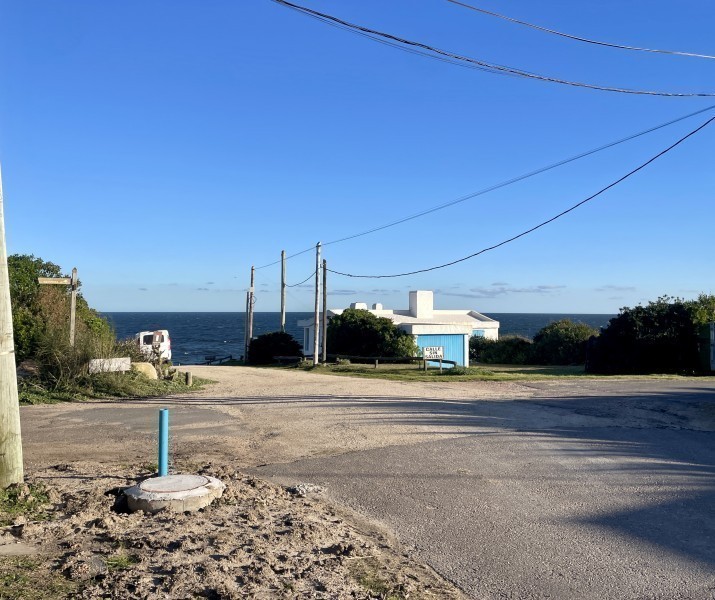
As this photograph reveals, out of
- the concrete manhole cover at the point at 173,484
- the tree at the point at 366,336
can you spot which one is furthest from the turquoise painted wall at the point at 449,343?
the concrete manhole cover at the point at 173,484

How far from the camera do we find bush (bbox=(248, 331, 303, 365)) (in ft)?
129

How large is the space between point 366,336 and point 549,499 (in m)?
32.5

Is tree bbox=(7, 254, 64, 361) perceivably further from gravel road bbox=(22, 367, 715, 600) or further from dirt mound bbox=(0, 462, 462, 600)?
dirt mound bbox=(0, 462, 462, 600)

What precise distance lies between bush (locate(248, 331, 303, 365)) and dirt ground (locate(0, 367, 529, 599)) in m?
25.9

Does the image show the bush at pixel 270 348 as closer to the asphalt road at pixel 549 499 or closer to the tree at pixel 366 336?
the tree at pixel 366 336

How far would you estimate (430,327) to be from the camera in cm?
4016

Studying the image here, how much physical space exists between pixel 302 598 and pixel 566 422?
30.6ft

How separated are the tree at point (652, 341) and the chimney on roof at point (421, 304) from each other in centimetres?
1482

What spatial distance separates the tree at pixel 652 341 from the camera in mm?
31859

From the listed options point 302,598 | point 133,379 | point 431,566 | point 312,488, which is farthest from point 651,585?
point 133,379

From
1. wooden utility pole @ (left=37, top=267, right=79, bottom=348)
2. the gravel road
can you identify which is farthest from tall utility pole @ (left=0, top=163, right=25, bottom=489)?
wooden utility pole @ (left=37, top=267, right=79, bottom=348)

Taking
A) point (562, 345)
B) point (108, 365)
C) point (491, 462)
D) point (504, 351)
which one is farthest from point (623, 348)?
point (491, 462)

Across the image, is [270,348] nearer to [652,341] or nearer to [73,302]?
[652,341]

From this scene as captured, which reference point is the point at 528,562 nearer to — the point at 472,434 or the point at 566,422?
the point at 472,434
